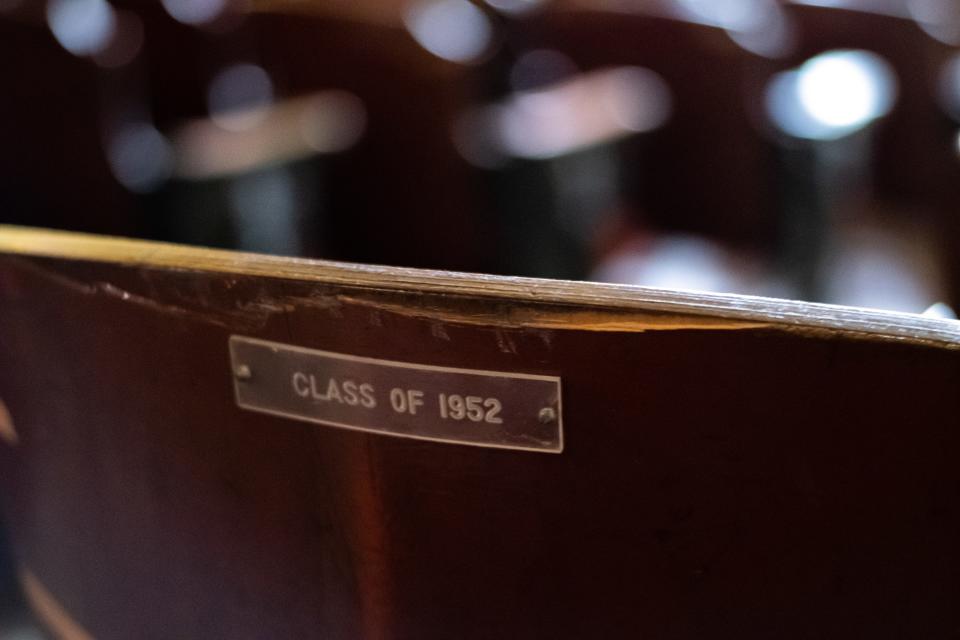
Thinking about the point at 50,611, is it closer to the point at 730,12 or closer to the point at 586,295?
the point at 586,295

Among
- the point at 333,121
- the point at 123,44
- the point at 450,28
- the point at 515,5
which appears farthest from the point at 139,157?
the point at 515,5

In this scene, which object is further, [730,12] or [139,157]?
[730,12]

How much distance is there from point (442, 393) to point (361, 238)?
2009 mm

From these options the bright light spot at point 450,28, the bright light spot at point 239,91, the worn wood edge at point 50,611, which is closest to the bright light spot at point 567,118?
the bright light spot at point 450,28

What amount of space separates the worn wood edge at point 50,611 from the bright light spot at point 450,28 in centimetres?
172

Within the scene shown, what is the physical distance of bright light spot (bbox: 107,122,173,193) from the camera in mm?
2188

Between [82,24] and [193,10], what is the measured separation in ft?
1.25

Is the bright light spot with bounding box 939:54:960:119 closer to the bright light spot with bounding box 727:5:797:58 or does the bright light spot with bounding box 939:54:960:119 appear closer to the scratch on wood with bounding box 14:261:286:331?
the bright light spot with bounding box 727:5:797:58

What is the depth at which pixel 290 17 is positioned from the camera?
2.52 m

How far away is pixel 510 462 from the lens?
448mm

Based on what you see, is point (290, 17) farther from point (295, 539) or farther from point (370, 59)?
point (295, 539)

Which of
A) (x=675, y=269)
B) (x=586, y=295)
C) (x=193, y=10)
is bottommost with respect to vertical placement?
(x=675, y=269)

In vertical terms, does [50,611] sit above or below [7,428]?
below

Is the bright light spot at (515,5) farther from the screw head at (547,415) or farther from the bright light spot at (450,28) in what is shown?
the screw head at (547,415)
